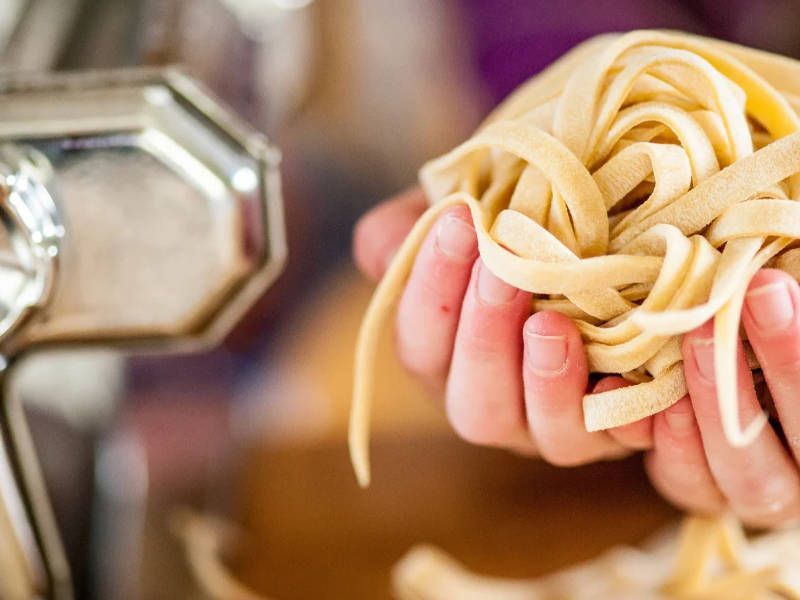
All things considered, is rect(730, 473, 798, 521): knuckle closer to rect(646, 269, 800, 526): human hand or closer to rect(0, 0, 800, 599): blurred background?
rect(646, 269, 800, 526): human hand

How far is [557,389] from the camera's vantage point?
302mm

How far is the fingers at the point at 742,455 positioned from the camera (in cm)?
27

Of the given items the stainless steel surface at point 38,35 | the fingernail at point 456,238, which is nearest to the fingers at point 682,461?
the fingernail at point 456,238

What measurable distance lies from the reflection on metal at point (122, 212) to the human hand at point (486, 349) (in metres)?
0.07

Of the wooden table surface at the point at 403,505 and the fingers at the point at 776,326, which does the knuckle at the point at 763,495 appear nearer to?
the fingers at the point at 776,326

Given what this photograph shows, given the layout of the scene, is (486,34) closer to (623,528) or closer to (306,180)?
(306,180)

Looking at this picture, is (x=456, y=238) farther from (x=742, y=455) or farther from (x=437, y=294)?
(x=742, y=455)

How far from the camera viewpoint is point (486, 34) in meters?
0.75

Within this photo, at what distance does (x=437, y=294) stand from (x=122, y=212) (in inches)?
5.8

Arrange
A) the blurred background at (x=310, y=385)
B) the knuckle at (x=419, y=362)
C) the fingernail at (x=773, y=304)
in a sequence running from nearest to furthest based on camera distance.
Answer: the fingernail at (x=773, y=304) → the knuckle at (x=419, y=362) → the blurred background at (x=310, y=385)

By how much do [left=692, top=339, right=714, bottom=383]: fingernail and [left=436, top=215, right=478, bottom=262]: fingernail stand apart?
9 cm

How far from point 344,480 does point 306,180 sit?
0.25 metres

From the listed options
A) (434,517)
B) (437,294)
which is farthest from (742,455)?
(434,517)

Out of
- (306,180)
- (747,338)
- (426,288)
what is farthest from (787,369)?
(306,180)
